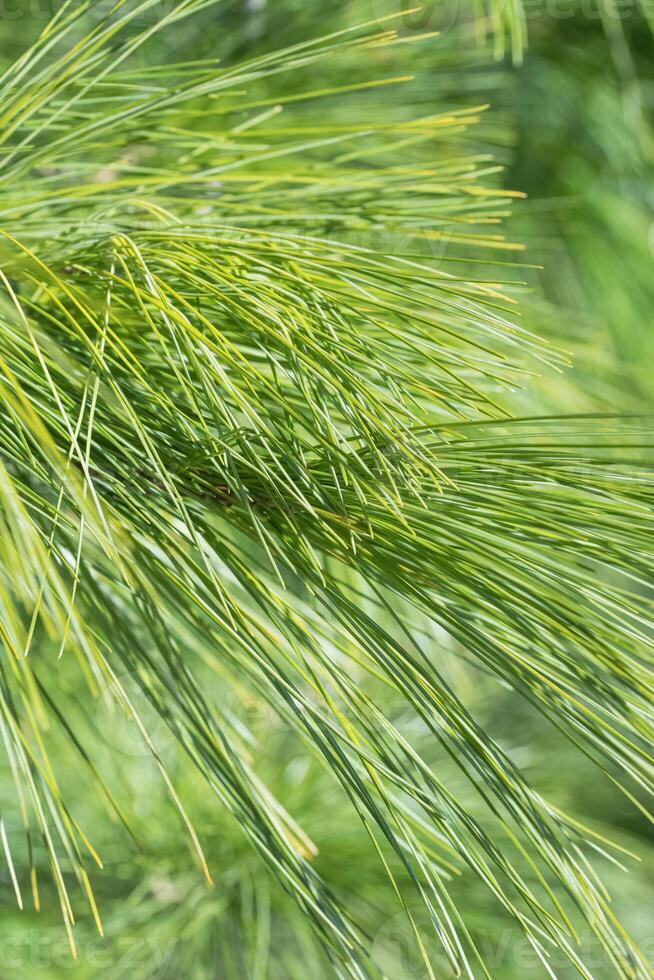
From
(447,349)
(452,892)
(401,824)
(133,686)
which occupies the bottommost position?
(452,892)

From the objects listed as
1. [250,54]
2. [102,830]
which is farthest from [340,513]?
[102,830]

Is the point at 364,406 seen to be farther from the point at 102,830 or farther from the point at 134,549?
the point at 102,830

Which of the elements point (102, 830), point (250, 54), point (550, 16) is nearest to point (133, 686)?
point (102, 830)

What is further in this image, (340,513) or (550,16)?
(550,16)

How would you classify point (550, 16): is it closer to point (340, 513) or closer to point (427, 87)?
point (427, 87)

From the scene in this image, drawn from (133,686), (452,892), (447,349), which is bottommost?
(452,892)

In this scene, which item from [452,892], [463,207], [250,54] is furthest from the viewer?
[452,892]

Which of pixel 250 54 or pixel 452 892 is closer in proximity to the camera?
pixel 250 54

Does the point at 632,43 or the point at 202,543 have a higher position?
the point at 632,43

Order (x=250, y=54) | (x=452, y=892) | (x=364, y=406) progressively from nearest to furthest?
1. (x=364, y=406)
2. (x=250, y=54)
3. (x=452, y=892)
